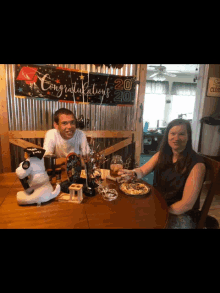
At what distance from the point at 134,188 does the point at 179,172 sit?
0.36m

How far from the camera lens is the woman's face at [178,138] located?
3.78ft

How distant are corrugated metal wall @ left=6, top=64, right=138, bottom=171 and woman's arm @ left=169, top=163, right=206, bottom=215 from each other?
5.14 feet

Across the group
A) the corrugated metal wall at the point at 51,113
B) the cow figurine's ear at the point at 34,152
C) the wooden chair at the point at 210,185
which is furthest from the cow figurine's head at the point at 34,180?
the corrugated metal wall at the point at 51,113

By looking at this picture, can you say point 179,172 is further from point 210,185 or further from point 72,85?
point 72,85

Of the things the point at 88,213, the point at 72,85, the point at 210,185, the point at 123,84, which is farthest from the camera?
the point at 123,84

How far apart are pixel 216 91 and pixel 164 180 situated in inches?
60.0

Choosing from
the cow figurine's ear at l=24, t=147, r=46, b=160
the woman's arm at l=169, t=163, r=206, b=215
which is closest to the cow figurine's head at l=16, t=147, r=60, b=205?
the cow figurine's ear at l=24, t=147, r=46, b=160

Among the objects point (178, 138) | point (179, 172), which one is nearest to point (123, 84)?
point (178, 138)

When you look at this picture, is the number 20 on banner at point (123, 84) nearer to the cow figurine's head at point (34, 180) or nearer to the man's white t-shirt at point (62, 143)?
the man's white t-shirt at point (62, 143)

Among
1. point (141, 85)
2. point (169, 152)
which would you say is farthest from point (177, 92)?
point (169, 152)

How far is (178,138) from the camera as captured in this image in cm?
117

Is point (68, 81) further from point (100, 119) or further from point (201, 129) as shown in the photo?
point (201, 129)

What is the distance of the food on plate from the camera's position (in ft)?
3.43
